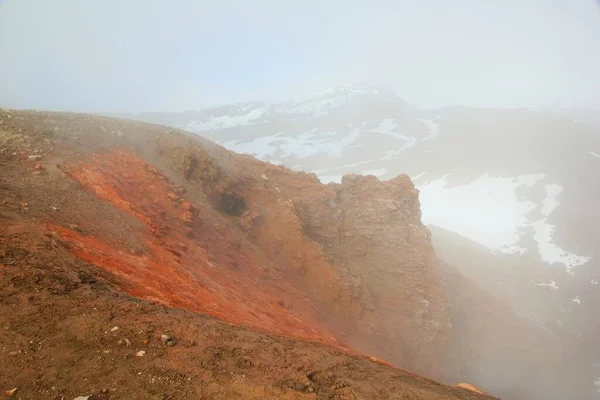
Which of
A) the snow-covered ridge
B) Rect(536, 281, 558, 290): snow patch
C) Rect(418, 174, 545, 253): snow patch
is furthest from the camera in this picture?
the snow-covered ridge

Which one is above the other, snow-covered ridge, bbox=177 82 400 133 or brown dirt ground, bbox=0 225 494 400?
snow-covered ridge, bbox=177 82 400 133

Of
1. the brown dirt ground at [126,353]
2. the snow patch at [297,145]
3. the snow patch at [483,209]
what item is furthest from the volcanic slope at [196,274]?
the snow patch at [297,145]

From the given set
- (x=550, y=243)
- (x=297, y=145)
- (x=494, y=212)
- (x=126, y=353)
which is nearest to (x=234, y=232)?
(x=126, y=353)

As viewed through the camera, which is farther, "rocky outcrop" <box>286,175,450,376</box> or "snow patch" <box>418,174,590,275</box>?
"snow patch" <box>418,174,590,275</box>

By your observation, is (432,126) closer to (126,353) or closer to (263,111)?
(263,111)

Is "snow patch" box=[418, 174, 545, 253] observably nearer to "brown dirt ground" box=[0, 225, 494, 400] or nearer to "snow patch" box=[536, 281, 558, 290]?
"snow patch" box=[536, 281, 558, 290]

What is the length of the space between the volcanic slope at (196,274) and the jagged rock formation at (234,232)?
9 centimetres

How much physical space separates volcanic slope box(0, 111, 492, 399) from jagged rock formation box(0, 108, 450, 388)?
9cm

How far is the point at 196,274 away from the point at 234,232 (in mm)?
6778

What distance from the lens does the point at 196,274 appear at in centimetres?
1241

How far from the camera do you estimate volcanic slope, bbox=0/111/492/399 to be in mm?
5570

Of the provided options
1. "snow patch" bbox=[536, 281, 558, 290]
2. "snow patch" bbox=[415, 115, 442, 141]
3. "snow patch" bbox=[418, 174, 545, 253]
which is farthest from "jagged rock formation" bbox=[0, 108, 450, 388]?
"snow patch" bbox=[415, 115, 442, 141]

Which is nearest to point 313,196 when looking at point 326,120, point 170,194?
point 170,194

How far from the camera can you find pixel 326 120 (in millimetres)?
144875
